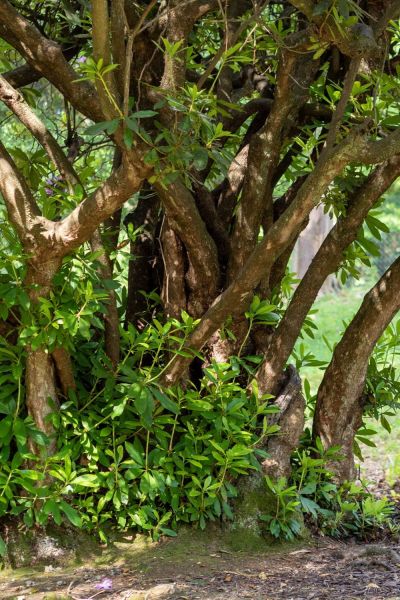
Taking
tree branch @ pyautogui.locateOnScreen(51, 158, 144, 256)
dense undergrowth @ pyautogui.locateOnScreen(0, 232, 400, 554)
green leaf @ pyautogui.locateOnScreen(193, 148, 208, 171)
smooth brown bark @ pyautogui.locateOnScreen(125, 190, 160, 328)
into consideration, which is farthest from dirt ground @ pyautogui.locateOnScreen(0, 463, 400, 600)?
green leaf @ pyautogui.locateOnScreen(193, 148, 208, 171)

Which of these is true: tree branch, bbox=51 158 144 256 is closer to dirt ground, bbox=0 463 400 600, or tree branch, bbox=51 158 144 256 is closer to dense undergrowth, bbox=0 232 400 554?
dense undergrowth, bbox=0 232 400 554

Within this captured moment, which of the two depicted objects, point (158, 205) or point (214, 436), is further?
point (158, 205)

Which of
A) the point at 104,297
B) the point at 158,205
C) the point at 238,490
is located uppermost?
the point at 158,205

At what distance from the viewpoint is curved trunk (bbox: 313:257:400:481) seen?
4.28 meters

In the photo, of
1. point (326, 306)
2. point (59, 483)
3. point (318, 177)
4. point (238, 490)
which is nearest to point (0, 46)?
point (318, 177)

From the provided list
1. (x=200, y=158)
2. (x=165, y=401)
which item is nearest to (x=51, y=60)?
(x=200, y=158)

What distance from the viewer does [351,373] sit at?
4398mm

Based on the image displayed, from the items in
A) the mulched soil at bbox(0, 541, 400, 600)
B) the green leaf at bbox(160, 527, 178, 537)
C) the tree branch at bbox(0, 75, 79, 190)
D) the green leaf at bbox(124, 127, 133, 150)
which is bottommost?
the mulched soil at bbox(0, 541, 400, 600)

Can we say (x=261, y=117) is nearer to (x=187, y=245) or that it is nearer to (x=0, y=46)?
(x=187, y=245)

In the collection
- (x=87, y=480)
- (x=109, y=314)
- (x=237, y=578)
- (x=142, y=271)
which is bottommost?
(x=237, y=578)

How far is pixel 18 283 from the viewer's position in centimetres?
367

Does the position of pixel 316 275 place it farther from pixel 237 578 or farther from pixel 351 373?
pixel 237 578

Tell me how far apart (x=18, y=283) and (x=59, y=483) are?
36.4 inches

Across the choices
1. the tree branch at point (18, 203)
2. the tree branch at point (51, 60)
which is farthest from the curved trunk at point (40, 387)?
the tree branch at point (51, 60)
